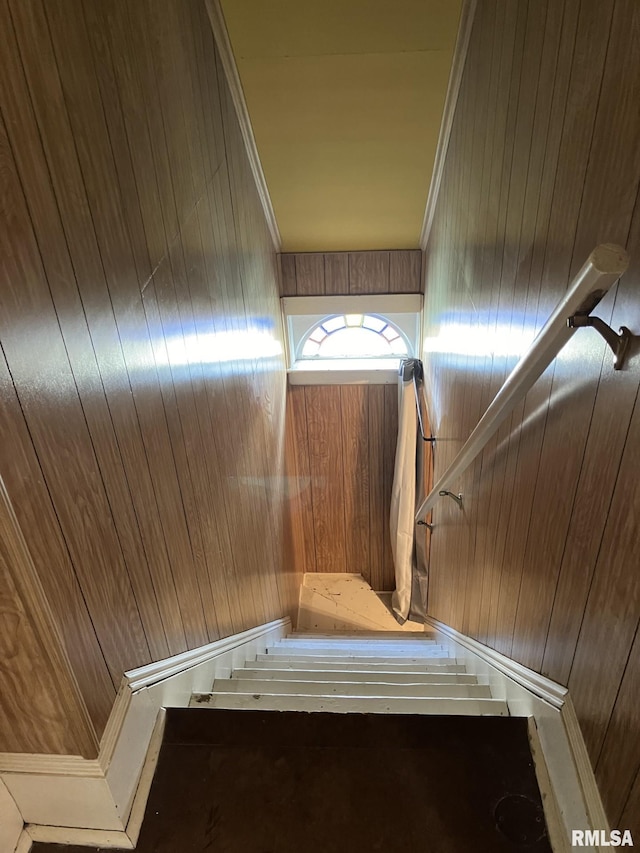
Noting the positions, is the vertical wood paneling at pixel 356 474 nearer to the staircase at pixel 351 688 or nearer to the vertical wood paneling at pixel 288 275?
the vertical wood paneling at pixel 288 275

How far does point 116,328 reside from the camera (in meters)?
0.99

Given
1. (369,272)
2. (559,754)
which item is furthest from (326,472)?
(559,754)

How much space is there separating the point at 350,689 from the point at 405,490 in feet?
7.42

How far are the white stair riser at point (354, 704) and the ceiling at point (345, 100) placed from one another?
7.33 ft

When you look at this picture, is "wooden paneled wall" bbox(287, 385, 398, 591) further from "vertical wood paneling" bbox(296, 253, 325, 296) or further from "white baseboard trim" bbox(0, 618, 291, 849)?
Answer: "white baseboard trim" bbox(0, 618, 291, 849)

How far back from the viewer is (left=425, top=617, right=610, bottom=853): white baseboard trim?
883 mm

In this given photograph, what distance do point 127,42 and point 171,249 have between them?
424 mm

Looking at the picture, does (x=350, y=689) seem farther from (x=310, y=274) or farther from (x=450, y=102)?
(x=310, y=274)

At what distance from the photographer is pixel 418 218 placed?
3236 millimetres

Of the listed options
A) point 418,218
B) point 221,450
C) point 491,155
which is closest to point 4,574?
point 221,450

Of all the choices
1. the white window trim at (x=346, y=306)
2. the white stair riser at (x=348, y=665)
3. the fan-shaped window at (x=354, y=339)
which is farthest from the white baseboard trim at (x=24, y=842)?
the fan-shaped window at (x=354, y=339)

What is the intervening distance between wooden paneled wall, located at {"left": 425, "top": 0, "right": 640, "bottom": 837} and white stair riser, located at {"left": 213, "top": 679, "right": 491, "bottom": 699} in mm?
170

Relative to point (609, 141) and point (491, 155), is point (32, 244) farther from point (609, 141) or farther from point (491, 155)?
point (491, 155)

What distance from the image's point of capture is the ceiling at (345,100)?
1842 millimetres
